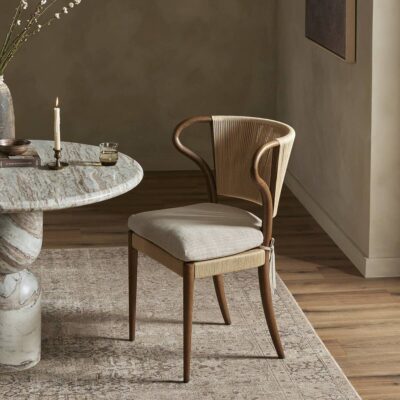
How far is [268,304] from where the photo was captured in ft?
11.7

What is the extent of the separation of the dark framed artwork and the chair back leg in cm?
129

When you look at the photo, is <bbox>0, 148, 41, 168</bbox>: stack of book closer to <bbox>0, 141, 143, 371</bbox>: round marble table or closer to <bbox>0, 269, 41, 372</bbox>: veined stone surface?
<bbox>0, 141, 143, 371</bbox>: round marble table

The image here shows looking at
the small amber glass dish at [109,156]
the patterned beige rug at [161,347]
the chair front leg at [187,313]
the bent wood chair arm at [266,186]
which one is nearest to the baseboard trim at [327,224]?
the patterned beige rug at [161,347]

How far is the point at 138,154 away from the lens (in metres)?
6.36

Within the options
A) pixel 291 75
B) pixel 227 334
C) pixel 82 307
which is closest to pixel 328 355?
pixel 227 334

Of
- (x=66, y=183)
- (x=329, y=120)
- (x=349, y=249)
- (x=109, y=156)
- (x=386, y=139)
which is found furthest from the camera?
(x=329, y=120)

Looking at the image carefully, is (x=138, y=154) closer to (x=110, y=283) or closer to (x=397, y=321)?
(x=110, y=283)

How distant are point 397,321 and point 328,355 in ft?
1.58

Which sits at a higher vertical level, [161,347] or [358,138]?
[358,138]

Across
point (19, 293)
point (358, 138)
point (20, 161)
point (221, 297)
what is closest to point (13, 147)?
point (20, 161)

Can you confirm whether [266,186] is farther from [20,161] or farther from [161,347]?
[20,161]

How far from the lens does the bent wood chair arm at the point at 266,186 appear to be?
3.39m

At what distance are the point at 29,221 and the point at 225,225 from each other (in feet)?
2.17

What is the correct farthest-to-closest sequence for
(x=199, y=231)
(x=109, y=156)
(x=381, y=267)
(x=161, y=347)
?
(x=381, y=267)
(x=161, y=347)
(x=109, y=156)
(x=199, y=231)
